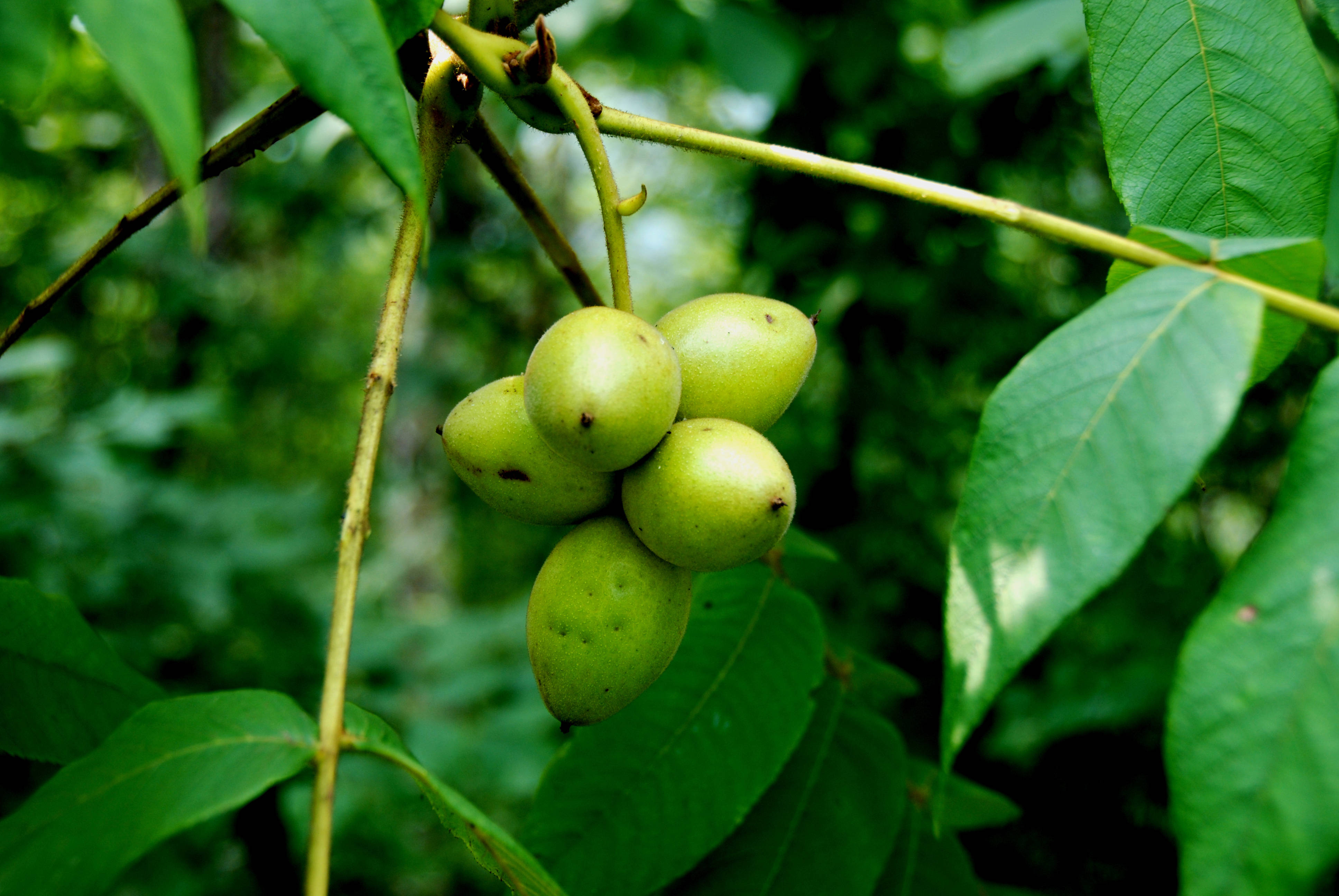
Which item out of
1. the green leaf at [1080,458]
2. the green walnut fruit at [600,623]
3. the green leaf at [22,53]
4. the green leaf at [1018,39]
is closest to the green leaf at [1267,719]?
the green leaf at [1080,458]

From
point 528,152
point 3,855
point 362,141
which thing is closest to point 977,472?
point 362,141

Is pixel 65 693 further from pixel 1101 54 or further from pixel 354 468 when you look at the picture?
pixel 1101 54

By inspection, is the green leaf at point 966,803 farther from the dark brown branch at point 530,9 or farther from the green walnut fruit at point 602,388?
the dark brown branch at point 530,9

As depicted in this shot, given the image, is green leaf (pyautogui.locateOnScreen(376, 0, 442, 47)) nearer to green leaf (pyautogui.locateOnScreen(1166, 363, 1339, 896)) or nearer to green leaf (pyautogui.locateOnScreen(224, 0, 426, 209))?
green leaf (pyautogui.locateOnScreen(224, 0, 426, 209))

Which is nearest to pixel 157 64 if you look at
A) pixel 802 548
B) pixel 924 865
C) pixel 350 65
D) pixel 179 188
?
pixel 350 65

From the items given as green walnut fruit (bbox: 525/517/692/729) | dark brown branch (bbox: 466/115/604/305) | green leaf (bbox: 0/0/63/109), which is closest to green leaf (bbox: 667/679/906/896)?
green walnut fruit (bbox: 525/517/692/729)

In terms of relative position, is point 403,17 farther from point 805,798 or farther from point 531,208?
point 805,798

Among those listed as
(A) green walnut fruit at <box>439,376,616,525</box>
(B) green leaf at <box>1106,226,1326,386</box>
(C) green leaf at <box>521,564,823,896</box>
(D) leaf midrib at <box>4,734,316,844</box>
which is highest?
(B) green leaf at <box>1106,226,1326,386</box>
